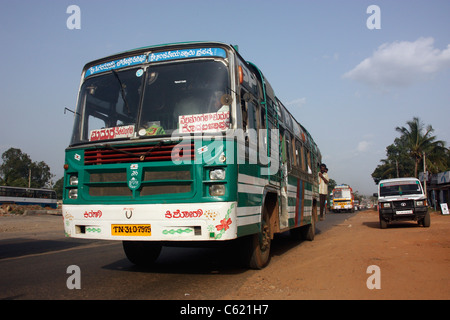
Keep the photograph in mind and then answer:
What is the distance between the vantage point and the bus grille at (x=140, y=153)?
205 inches

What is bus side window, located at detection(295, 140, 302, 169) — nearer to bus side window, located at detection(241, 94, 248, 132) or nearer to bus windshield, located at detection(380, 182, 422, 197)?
bus side window, located at detection(241, 94, 248, 132)

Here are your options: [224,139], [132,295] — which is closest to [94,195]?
[132,295]

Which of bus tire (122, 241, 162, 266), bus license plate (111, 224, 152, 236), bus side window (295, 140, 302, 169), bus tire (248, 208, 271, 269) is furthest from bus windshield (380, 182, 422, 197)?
bus license plate (111, 224, 152, 236)

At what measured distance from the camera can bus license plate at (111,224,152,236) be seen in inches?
208

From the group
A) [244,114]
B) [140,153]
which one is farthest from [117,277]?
[244,114]

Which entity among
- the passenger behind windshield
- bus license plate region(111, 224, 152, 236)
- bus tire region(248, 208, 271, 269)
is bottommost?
bus tire region(248, 208, 271, 269)

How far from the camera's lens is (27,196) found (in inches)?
1618

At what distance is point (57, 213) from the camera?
37.0 m

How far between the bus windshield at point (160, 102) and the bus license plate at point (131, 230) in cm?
126

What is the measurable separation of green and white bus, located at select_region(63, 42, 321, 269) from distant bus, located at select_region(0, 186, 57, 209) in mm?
37245

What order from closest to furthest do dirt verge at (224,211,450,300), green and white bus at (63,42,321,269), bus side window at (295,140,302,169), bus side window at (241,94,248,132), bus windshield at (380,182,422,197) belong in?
1. dirt verge at (224,211,450,300)
2. green and white bus at (63,42,321,269)
3. bus side window at (241,94,248,132)
4. bus side window at (295,140,302,169)
5. bus windshield at (380,182,422,197)

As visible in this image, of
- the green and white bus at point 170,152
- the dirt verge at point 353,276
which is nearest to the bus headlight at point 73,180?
the green and white bus at point 170,152

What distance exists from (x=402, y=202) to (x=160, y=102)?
13187 millimetres
